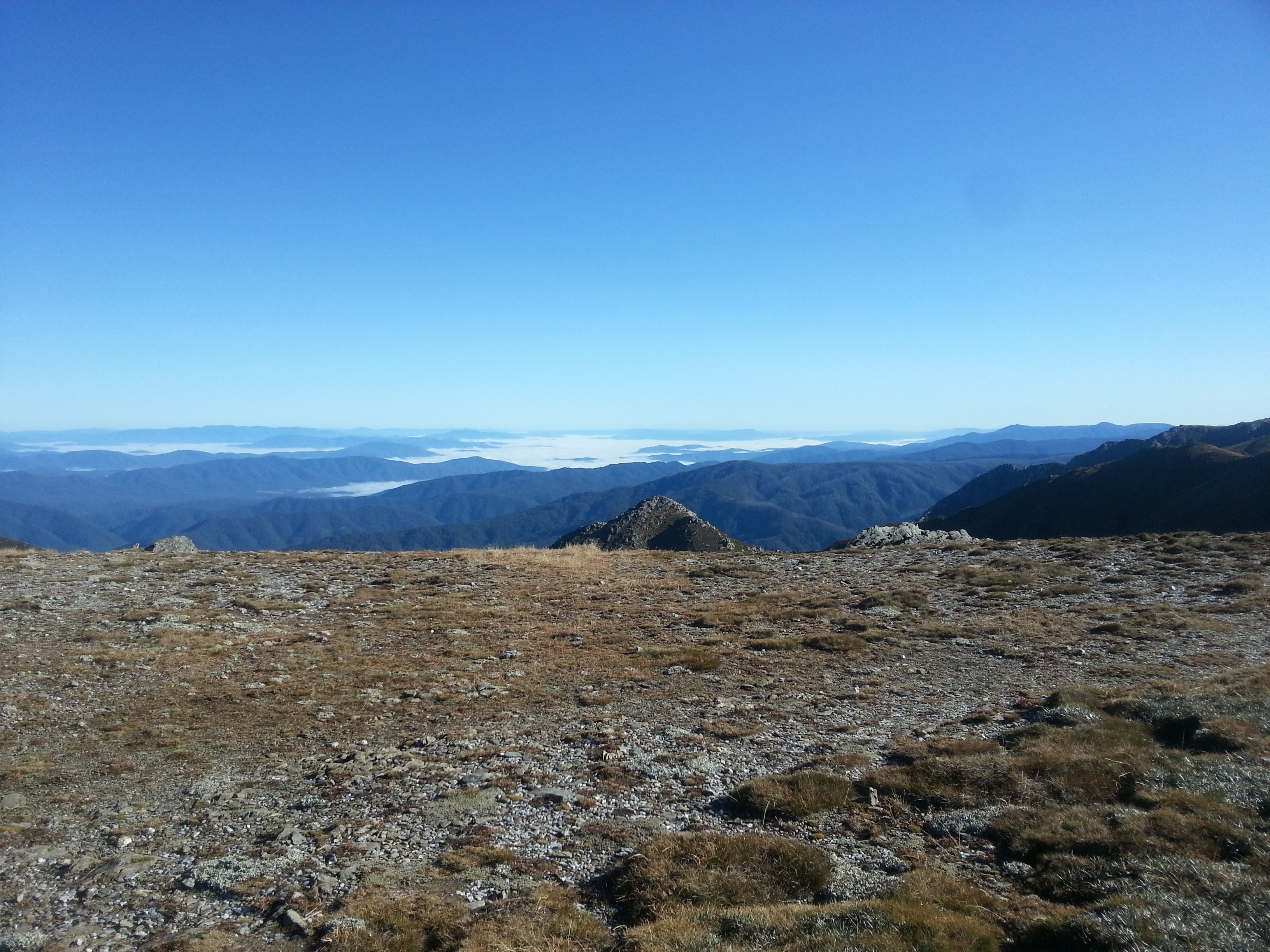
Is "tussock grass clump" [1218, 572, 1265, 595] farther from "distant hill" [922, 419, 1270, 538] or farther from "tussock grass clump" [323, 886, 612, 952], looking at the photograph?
"distant hill" [922, 419, 1270, 538]

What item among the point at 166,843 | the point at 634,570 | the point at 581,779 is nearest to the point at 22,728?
the point at 166,843

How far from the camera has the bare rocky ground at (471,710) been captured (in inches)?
340

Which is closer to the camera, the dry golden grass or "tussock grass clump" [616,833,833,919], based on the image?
the dry golden grass

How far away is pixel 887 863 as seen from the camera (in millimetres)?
9172

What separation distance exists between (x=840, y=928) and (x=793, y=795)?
3517mm

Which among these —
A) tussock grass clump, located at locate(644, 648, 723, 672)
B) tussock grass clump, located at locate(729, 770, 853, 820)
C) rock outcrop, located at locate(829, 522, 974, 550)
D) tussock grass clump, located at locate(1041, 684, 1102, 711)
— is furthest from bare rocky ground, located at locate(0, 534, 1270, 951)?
rock outcrop, located at locate(829, 522, 974, 550)

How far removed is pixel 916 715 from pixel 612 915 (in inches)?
365

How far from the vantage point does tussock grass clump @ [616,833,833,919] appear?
8.14m

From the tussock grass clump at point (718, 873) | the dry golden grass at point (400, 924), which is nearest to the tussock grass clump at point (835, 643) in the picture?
the tussock grass clump at point (718, 873)

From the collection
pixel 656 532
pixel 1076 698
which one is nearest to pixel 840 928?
pixel 1076 698

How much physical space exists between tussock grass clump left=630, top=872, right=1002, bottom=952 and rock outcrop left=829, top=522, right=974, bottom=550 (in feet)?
108

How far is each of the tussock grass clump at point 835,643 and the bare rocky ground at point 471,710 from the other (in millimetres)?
141

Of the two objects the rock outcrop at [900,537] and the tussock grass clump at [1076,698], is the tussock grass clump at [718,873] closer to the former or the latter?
the tussock grass clump at [1076,698]

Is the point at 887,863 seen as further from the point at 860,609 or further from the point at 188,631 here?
the point at 188,631
